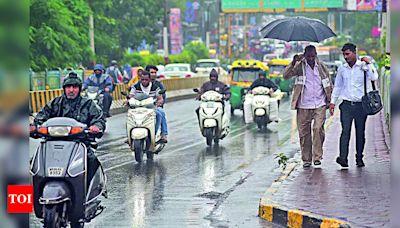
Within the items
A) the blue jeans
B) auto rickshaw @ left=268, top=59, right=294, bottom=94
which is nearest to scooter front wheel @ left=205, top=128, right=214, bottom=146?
the blue jeans

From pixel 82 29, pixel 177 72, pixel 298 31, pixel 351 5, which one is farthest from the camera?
pixel 351 5

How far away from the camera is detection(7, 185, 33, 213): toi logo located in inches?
197

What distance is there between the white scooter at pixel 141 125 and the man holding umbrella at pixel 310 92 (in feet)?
8.86

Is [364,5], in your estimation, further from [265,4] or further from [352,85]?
[352,85]

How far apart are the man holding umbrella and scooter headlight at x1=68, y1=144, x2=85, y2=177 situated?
5.44 meters

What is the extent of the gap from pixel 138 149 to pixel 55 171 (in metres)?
6.70

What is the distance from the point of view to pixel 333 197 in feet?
33.1

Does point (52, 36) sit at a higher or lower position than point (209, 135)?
higher

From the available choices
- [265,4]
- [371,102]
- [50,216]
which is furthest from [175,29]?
[50,216]

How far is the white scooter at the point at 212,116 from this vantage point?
57.2ft

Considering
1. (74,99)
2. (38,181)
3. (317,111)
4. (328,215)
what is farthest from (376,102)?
(38,181)

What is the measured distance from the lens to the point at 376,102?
1209cm

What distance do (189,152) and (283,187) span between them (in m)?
5.66

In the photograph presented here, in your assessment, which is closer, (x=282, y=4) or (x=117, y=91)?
(x=117, y=91)
